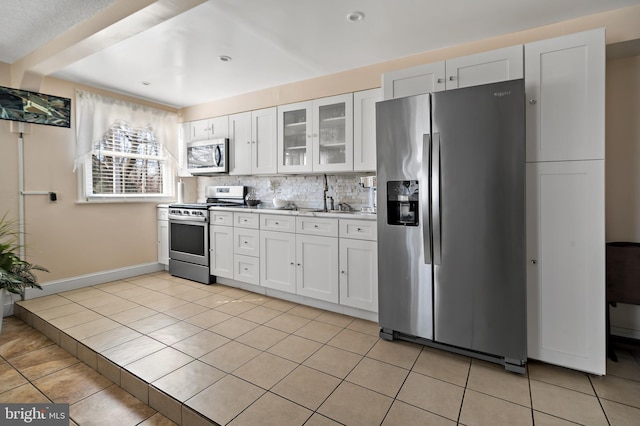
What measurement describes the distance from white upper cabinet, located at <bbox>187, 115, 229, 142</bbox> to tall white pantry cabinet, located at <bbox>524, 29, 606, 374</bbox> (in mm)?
3459

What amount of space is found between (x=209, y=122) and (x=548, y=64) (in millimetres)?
3904

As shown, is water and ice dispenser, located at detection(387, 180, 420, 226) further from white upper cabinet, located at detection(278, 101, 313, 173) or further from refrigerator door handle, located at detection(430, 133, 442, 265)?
white upper cabinet, located at detection(278, 101, 313, 173)

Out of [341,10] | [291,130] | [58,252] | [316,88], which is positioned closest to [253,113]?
[291,130]

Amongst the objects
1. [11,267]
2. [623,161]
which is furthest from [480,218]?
[11,267]

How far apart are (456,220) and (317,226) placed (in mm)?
1369

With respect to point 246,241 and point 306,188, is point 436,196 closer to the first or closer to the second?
point 306,188

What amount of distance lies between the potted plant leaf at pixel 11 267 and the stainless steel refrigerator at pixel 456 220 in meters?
3.13

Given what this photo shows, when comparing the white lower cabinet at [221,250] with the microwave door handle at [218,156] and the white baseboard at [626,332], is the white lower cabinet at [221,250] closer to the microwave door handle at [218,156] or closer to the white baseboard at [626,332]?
the microwave door handle at [218,156]

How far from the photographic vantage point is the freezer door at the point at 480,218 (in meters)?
2.05

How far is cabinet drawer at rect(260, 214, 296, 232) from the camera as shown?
3.35 meters

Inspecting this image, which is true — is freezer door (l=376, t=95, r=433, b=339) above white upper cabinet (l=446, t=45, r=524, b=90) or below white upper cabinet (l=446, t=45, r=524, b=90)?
below

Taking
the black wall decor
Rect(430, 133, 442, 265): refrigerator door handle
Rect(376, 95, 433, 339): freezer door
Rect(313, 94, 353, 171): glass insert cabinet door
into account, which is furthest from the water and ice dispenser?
the black wall decor

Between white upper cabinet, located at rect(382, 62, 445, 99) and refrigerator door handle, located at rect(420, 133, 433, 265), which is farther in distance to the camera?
white upper cabinet, located at rect(382, 62, 445, 99)

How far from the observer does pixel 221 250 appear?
398 cm
